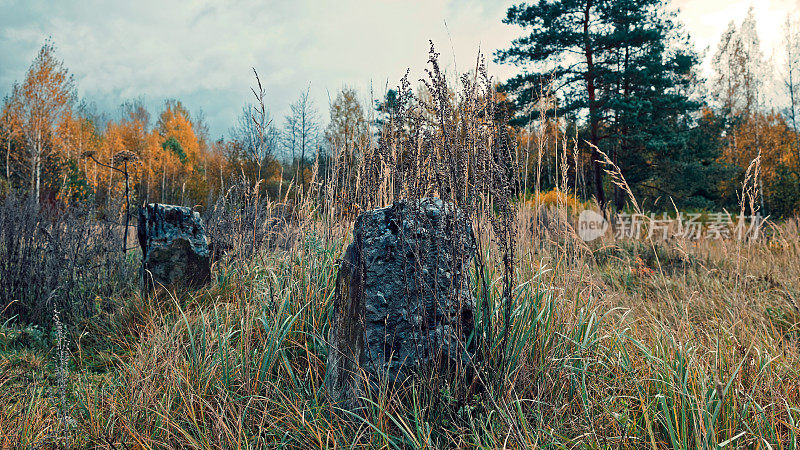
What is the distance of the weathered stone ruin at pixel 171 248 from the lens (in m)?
3.68

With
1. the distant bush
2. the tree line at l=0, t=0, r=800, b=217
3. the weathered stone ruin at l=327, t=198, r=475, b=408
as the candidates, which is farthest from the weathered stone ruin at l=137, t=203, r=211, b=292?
the tree line at l=0, t=0, r=800, b=217

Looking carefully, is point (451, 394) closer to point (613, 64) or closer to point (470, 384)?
point (470, 384)

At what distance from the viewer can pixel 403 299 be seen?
1.83m

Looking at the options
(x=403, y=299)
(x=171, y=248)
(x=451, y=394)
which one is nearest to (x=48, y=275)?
(x=171, y=248)

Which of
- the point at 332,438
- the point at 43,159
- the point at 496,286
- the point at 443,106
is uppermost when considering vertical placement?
the point at 43,159

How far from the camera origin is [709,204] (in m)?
17.0

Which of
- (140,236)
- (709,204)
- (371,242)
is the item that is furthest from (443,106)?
(709,204)

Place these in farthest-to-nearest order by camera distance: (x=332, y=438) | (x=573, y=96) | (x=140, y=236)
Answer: (x=573, y=96) → (x=140, y=236) → (x=332, y=438)

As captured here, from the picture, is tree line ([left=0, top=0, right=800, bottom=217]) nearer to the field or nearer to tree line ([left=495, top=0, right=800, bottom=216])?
tree line ([left=495, top=0, right=800, bottom=216])

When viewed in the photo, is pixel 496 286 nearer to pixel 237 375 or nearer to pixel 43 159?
pixel 237 375

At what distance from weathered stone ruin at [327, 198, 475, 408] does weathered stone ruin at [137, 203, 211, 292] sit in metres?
2.43

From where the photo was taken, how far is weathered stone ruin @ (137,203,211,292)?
3.68 metres

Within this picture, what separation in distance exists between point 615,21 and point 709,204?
8.83 meters

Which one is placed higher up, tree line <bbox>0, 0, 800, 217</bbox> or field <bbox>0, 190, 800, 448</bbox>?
tree line <bbox>0, 0, 800, 217</bbox>
